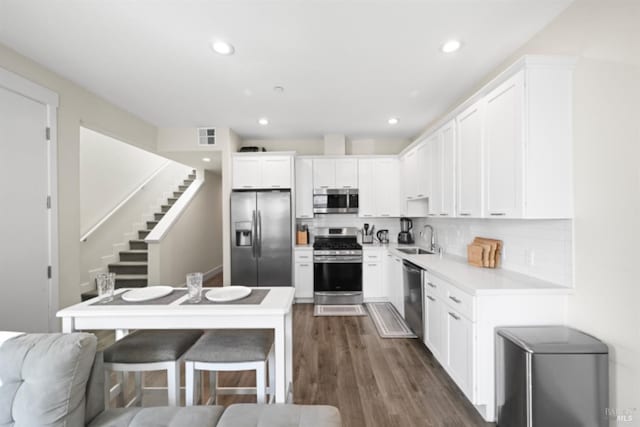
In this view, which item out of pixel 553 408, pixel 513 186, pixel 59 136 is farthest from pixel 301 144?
A: pixel 553 408

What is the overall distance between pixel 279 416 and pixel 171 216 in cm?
454

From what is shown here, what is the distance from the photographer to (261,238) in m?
4.24

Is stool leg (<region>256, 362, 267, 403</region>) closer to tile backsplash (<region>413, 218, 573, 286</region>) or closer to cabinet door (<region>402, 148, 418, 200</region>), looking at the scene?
tile backsplash (<region>413, 218, 573, 286</region>)

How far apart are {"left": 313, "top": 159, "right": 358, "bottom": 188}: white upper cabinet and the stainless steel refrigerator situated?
29.0 inches

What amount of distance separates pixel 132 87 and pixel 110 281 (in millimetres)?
2256

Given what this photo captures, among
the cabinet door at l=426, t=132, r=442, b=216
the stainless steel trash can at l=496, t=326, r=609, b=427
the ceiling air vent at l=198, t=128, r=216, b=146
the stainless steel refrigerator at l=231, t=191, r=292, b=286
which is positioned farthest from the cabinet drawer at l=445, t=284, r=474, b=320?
the ceiling air vent at l=198, t=128, r=216, b=146

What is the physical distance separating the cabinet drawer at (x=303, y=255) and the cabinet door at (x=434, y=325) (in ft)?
6.81

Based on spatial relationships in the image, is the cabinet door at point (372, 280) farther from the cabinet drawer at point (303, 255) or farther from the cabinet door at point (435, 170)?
the cabinet door at point (435, 170)

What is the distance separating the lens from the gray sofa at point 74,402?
111 centimetres

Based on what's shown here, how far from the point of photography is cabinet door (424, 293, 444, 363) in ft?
7.97

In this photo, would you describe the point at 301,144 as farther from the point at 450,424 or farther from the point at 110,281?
the point at 450,424

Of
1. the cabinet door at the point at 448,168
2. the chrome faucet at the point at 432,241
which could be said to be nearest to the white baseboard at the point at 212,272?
the chrome faucet at the point at 432,241

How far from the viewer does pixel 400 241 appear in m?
4.68

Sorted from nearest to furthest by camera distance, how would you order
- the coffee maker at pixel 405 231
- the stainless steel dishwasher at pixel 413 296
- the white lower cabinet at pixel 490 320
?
1. the white lower cabinet at pixel 490 320
2. the stainless steel dishwasher at pixel 413 296
3. the coffee maker at pixel 405 231
